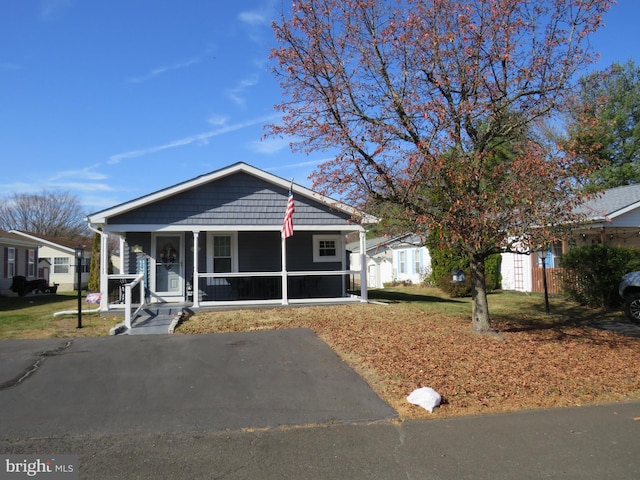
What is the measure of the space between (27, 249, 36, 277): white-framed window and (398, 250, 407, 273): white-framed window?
908 inches

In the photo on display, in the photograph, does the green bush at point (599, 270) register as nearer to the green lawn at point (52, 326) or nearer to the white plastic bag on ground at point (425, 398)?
the white plastic bag on ground at point (425, 398)

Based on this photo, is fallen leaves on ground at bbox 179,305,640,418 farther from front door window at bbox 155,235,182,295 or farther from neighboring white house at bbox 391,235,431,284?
neighboring white house at bbox 391,235,431,284

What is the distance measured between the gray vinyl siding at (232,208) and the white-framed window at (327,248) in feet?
4.22

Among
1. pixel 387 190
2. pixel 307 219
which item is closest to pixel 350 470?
pixel 387 190

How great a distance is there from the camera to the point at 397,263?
108ft

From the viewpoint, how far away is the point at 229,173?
14.1 meters

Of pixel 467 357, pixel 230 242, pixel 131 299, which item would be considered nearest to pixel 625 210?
pixel 467 357

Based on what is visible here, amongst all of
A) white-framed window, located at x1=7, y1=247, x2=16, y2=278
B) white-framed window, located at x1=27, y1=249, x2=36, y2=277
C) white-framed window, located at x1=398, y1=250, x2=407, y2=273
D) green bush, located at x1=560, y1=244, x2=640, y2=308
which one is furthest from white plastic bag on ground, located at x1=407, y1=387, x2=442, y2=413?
white-framed window, located at x1=27, y1=249, x2=36, y2=277

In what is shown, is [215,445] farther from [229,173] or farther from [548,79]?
[229,173]

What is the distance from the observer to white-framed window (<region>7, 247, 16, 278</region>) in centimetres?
2502

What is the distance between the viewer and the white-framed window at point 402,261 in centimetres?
3119

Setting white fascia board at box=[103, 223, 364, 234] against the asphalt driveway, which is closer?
the asphalt driveway

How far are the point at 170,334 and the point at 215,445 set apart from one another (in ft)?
19.1

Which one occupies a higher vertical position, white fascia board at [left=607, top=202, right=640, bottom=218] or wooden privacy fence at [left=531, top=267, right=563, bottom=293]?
white fascia board at [left=607, top=202, right=640, bottom=218]
